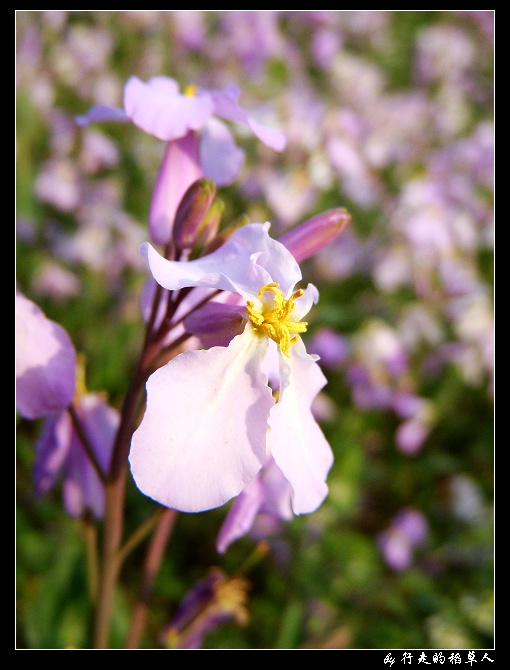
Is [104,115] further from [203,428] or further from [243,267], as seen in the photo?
[203,428]

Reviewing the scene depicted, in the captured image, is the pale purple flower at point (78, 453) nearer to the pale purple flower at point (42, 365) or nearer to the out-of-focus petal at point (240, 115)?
the pale purple flower at point (42, 365)

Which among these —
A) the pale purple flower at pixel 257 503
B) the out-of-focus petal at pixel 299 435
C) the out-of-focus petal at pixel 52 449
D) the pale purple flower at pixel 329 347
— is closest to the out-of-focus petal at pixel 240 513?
the pale purple flower at pixel 257 503

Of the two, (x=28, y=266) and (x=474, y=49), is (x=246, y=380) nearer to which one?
(x=28, y=266)

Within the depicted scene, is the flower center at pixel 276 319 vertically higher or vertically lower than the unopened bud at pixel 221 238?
lower

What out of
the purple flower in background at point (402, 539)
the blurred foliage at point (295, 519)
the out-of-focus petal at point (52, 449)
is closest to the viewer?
the out-of-focus petal at point (52, 449)

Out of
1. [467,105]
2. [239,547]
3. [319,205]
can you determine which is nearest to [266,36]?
[319,205]

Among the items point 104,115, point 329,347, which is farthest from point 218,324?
point 329,347
